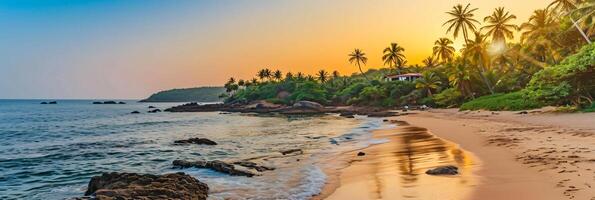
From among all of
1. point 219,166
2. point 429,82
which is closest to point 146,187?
point 219,166

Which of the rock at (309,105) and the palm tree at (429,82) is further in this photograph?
the rock at (309,105)

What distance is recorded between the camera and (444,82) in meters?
78.1

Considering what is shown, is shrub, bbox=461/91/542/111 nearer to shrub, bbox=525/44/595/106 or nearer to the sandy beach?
shrub, bbox=525/44/595/106

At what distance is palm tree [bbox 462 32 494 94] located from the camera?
6159cm

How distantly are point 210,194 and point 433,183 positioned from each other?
6.57 m

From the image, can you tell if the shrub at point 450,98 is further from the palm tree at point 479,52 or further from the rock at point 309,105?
the rock at point 309,105

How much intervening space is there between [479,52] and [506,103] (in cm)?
1724

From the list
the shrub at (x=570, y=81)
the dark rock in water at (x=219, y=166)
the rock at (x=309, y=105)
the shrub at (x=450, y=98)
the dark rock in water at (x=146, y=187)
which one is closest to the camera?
the dark rock in water at (x=146, y=187)

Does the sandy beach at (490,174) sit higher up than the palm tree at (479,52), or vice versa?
the palm tree at (479,52)

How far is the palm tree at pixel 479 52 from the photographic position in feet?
202

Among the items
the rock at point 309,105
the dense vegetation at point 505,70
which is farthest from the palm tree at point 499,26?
the rock at point 309,105

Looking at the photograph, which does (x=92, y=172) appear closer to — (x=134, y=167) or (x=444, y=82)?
(x=134, y=167)

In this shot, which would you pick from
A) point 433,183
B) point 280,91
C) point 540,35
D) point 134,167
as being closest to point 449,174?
point 433,183

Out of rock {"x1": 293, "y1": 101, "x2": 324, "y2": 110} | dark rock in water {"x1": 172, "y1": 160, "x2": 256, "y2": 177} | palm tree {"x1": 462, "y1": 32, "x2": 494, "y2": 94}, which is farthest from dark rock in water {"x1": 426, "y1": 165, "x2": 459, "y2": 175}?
rock {"x1": 293, "y1": 101, "x2": 324, "y2": 110}
